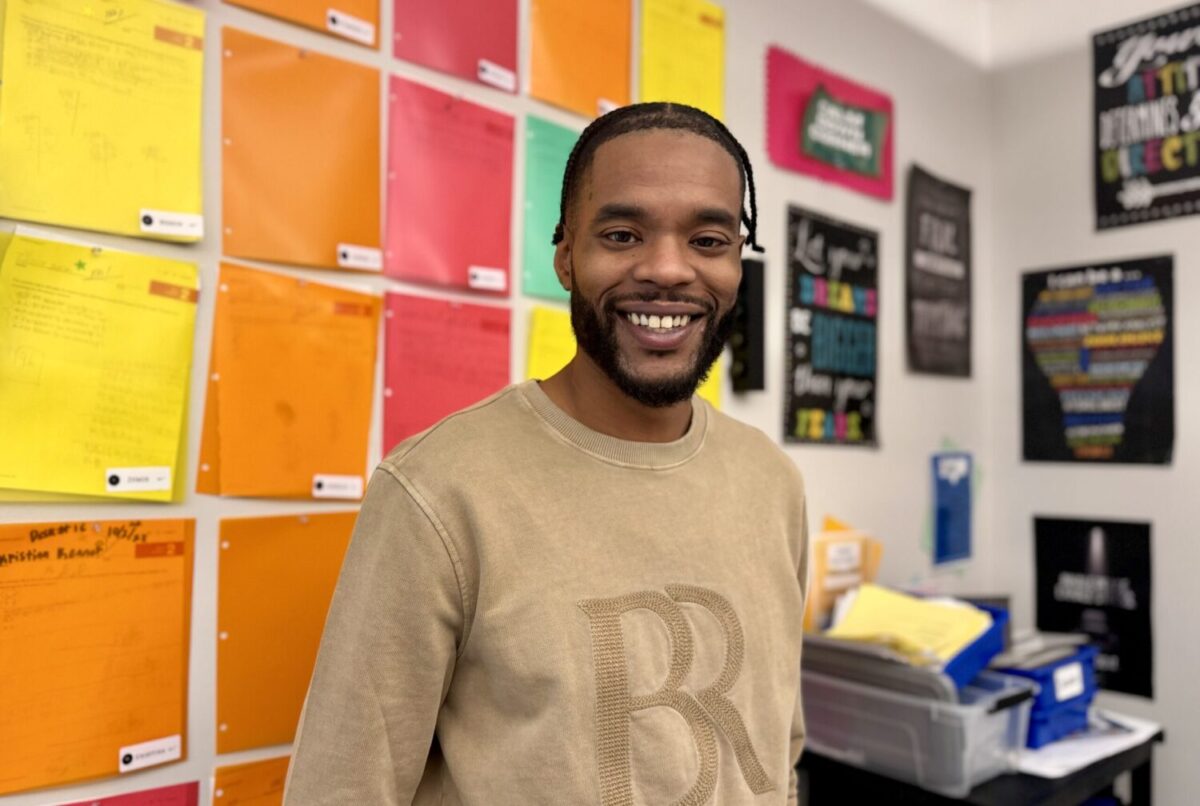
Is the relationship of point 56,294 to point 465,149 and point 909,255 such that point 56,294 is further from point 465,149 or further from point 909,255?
point 909,255

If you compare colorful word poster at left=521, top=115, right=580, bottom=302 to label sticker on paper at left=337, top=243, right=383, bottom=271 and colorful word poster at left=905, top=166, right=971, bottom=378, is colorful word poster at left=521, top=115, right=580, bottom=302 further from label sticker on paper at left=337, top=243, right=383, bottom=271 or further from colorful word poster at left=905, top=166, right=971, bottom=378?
colorful word poster at left=905, top=166, right=971, bottom=378

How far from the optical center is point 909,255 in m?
2.09

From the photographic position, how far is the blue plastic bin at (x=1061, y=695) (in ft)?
5.16

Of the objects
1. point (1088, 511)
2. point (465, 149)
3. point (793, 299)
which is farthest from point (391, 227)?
point (1088, 511)

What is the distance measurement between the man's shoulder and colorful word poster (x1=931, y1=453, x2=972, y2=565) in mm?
1513

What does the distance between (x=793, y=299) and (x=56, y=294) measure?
1.30 m

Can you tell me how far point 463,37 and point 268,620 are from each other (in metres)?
0.87

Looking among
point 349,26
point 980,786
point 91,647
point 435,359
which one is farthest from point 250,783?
point 980,786

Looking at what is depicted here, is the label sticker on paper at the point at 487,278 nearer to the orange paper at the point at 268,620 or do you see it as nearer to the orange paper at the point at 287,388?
the orange paper at the point at 287,388

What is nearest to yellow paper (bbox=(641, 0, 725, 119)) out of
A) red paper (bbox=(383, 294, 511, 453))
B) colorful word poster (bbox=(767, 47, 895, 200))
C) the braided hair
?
colorful word poster (bbox=(767, 47, 895, 200))

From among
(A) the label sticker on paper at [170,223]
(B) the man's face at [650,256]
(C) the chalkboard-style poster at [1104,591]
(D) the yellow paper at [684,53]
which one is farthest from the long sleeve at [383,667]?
(C) the chalkboard-style poster at [1104,591]

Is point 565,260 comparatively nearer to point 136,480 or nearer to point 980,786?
point 136,480

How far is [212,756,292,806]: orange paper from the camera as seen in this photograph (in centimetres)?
107

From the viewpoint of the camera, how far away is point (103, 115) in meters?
0.99
